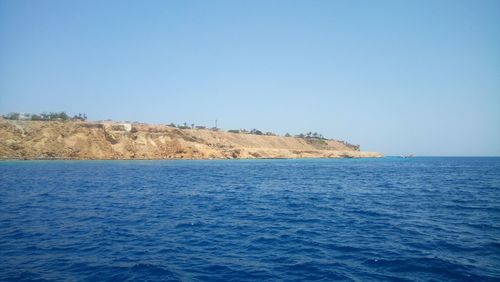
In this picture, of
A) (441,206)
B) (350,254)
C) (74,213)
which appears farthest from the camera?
(441,206)

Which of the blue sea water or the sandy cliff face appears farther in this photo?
the sandy cliff face

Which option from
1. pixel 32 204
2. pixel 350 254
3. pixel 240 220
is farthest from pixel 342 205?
pixel 32 204

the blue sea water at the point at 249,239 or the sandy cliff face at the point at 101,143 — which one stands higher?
the sandy cliff face at the point at 101,143

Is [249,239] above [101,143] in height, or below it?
below

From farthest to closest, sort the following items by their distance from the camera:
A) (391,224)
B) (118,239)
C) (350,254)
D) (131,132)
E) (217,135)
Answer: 1. (217,135)
2. (131,132)
3. (391,224)
4. (118,239)
5. (350,254)

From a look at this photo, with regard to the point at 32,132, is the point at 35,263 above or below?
below

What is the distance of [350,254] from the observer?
45.1 feet

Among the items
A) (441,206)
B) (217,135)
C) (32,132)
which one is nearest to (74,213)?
(441,206)

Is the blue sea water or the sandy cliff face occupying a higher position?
the sandy cliff face

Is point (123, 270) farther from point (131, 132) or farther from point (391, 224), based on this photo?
point (131, 132)

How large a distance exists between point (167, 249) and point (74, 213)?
11.4 meters

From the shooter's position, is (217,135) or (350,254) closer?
(350,254)

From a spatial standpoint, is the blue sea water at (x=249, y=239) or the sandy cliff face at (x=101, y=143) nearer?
the blue sea water at (x=249, y=239)

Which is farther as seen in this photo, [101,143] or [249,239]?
[101,143]
